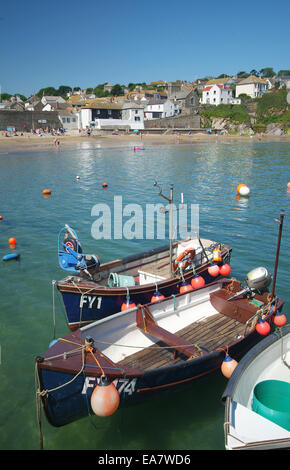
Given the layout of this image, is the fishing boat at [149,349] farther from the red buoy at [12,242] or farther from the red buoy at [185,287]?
the red buoy at [12,242]

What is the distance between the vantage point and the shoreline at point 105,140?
72.0 meters

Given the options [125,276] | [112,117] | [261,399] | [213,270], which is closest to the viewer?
[261,399]

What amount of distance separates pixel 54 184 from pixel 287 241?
1037 inches

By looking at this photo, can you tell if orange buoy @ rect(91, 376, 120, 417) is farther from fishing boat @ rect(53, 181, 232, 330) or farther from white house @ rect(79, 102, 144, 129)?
white house @ rect(79, 102, 144, 129)

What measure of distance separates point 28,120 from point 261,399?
298ft

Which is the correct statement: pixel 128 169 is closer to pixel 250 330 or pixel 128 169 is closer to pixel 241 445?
pixel 250 330

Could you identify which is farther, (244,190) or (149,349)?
(244,190)

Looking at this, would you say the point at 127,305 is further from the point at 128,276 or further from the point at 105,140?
the point at 105,140

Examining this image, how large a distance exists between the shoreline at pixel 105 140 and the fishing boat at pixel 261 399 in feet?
220

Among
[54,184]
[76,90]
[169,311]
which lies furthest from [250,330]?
[76,90]

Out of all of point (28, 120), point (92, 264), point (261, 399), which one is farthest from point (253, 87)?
point (261, 399)

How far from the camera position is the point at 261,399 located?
7.45 metres

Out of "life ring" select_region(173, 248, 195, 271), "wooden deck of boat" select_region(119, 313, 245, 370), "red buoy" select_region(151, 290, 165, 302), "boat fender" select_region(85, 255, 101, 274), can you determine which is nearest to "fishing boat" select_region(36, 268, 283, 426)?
"wooden deck of boat" select_region(119, 313, 245, 370)

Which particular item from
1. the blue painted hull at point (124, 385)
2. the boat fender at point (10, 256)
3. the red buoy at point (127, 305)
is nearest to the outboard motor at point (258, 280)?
the blue painted hull at point (124, 385)
